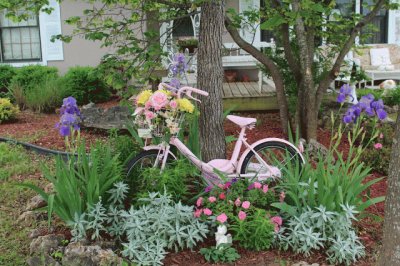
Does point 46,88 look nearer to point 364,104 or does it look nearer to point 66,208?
point 66,208

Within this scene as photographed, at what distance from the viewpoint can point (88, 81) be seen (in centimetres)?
1034

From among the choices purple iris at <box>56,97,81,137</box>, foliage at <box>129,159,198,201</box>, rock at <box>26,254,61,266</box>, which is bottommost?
rock at <box>26,254,61,266</box>

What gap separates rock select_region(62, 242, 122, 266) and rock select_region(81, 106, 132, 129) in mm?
4120

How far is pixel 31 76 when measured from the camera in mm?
10641

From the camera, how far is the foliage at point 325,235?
11.6 ft

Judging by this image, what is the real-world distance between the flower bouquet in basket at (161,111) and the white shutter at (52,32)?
326 inches

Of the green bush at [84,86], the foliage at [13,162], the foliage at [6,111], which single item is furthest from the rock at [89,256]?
the green bush at [84,86]

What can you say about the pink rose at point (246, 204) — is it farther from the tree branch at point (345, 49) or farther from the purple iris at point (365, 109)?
the tree branch at point (345, 49)

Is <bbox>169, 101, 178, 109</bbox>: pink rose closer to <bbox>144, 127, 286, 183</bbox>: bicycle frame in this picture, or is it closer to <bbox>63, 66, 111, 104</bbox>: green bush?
<bbox>144, 127, 286, 183</bbox>: bicycle frame

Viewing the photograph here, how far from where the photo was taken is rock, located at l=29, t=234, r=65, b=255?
3654 mm

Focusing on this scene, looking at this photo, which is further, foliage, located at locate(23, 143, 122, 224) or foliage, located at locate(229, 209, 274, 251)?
foliage, located at locate(23, 143, 122, 224)

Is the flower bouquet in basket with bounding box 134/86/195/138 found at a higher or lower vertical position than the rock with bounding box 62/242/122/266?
higher

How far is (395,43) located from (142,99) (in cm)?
980

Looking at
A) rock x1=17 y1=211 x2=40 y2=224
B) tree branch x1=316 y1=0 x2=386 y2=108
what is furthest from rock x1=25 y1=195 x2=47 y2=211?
tree branch x1=316 y1=0 x2=386 y2=108
